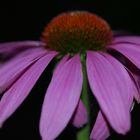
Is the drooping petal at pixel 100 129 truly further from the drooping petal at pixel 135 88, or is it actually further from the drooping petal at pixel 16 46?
the drooping petal at pixel 16 46

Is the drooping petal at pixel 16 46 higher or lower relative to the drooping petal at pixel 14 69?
lower

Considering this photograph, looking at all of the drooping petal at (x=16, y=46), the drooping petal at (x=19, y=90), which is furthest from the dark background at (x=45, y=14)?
the drooping petal at (x=19, y=90)

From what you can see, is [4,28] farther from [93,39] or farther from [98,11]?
[93,39]

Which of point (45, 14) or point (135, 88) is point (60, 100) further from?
point (45, 14)

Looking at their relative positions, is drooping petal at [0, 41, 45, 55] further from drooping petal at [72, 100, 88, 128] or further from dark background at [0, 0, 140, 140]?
dark background at [0, 0, 140, 140]

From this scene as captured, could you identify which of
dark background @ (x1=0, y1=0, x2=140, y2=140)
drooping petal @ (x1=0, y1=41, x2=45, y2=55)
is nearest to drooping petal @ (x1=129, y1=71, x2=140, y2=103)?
drooping petal @ (x1=0, y1=41, x2=45, y2=55)

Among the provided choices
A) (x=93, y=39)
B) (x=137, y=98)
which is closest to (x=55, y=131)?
(x=137, y=98)

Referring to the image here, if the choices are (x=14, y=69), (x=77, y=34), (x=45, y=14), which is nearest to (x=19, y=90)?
(x=14, y=69)
